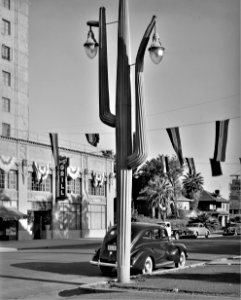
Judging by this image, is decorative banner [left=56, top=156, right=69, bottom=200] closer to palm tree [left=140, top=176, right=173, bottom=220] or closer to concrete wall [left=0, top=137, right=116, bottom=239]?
concrete wall [left=0, top=137, right=116, bottom=239]


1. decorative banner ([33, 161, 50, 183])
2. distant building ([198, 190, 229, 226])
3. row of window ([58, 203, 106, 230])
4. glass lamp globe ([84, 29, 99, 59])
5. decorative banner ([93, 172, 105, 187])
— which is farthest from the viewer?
distant building ([198, 190, 229, 226])

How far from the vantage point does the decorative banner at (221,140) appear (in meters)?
23.9

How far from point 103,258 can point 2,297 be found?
5.10 m

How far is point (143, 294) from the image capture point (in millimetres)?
11547

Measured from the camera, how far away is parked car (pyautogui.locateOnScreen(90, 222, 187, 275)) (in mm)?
16734

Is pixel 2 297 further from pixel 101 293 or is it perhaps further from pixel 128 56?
pixel 128 56

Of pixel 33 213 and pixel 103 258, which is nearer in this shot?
pixel 103 258

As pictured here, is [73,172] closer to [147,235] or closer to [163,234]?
[163,234]

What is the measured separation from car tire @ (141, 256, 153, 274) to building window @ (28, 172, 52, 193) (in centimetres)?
3300

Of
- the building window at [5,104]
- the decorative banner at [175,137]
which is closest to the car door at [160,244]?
the decorative banner at [175,137]

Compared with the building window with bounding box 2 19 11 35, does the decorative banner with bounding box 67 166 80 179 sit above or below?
below

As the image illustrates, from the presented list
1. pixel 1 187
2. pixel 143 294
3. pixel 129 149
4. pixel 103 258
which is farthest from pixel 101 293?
pixel 1 187

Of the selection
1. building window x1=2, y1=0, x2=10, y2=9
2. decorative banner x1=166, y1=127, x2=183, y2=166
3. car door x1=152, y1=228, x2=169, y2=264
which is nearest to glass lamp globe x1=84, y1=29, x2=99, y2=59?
car door x1=152, y1=228, x2=169, y2=264

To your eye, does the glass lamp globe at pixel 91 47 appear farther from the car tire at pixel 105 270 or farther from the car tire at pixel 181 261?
the car tire at pixel 181 261
